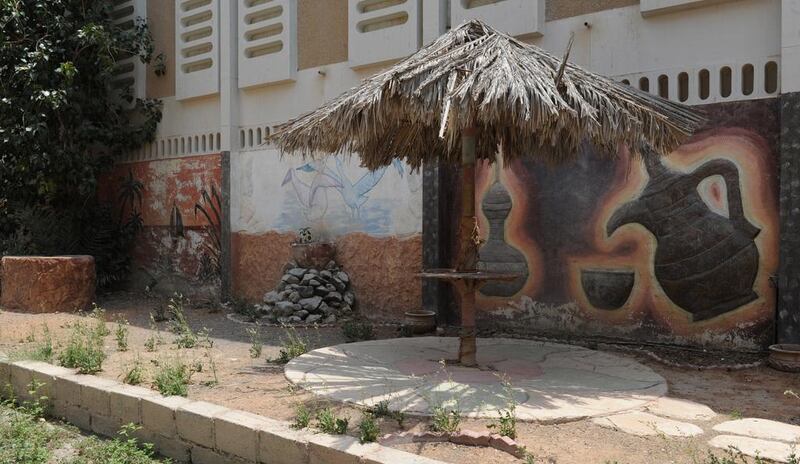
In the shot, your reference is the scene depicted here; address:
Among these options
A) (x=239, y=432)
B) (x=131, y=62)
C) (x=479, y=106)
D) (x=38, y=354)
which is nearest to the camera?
(x=239, y=432)

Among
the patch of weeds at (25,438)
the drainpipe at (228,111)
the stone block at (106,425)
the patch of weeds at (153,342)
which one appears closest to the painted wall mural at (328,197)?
the drainpipe at (228,111)

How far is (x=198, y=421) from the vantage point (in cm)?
453

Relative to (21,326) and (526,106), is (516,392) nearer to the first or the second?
(526,106)

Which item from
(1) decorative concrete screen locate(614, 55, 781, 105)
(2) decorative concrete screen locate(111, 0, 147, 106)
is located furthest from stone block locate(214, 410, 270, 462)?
(2) decorative concrete screen locate(111, 0, 147, 106)

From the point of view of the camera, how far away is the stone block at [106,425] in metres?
5.15

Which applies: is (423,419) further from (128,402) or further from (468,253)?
(128,402)

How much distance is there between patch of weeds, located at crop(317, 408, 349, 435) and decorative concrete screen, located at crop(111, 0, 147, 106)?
10.1 meters

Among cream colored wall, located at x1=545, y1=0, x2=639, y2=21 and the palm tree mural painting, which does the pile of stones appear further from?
cream colored wall, located at x1=545, y1=0, x2=639, y2=21

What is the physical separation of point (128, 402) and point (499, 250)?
4.65 meters

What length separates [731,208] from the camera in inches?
263

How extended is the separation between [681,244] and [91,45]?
9.96 metres

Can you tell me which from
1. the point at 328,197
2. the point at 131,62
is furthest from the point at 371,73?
the point at 131,62

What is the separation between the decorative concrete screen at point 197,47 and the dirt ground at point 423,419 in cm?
415

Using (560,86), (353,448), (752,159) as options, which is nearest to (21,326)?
(353,448)
